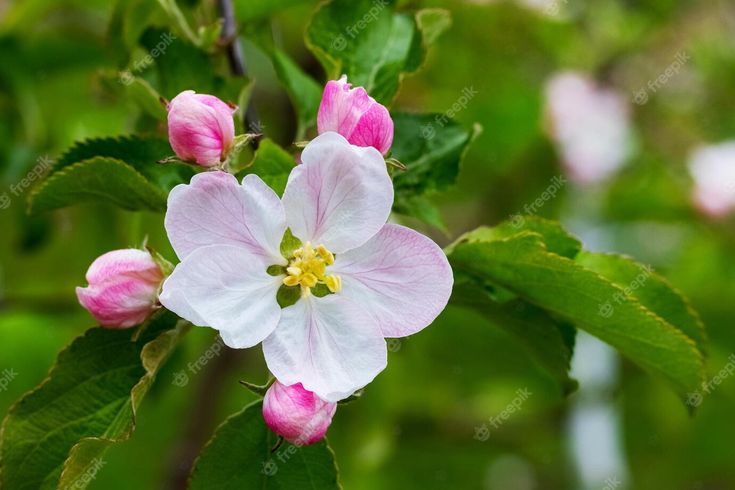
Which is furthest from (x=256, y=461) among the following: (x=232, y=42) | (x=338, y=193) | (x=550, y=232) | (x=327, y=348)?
(x=232, y=42)

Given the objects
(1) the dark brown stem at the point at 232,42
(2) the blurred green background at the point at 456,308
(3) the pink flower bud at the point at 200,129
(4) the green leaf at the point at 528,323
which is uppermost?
(3) the pink flower bud at the point at 200,129

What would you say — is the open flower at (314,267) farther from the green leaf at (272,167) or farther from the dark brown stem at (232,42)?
the dark brown stem at (232,42)

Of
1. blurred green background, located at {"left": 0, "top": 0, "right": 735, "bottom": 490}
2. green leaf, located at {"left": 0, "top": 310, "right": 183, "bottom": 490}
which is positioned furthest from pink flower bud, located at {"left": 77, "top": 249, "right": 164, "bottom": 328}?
blurred green background, located at {"left": 0, "top": 0, "right": 735, "bottom": 490}

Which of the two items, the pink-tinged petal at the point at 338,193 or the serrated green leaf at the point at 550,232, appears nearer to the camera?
the pink-tinged petal at the point at 338,193

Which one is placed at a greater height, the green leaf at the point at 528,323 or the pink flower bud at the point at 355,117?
the pink flower bud at the point at 355,117

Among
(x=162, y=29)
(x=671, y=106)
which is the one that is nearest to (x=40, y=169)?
(x=162, y=29)

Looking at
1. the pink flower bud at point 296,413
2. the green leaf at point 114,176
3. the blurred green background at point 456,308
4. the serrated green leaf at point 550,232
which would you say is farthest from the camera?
Result: the blurred green background at point 456,308

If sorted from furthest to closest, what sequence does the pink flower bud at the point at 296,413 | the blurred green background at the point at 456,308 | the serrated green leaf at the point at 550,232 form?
the blurred green background at the point at 456,308
the serrated green leaf at the point at 550,232
the pink flower bud at the point at 296,413

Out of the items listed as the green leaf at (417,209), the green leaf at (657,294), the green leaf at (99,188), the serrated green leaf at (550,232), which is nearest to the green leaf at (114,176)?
the green leaf at (99,188)
